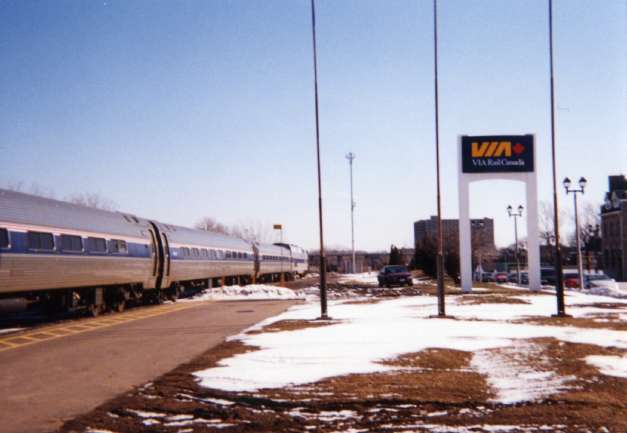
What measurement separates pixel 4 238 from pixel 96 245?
5.37m

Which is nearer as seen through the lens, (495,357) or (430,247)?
(495,357)

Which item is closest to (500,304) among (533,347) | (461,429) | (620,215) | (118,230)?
(533,347)

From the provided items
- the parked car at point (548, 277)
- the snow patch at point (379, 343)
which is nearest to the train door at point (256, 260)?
the parked car at point (548, 277)

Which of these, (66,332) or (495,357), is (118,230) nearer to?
(66,332)

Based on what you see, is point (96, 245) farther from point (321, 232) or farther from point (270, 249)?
point (270, 249)

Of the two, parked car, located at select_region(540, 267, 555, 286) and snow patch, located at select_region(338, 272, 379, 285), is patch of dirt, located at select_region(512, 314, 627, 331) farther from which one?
snow patch, located at select_region(338, 272, 379, 285)

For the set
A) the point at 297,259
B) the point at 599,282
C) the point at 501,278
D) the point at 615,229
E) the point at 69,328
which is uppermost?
the point at 615,229

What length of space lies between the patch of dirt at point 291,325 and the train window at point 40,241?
660 centimetres

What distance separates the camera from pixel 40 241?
17.5 meters

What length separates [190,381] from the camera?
9016 millimetres

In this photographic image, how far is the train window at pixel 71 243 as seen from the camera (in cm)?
1891

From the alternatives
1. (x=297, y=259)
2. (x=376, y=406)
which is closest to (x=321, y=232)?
(x=376, y=406)

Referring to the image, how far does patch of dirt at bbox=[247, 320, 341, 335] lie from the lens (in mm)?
15734

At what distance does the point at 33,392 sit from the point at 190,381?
2106mm
